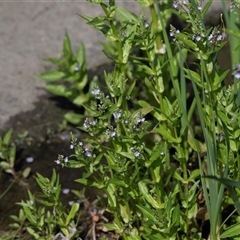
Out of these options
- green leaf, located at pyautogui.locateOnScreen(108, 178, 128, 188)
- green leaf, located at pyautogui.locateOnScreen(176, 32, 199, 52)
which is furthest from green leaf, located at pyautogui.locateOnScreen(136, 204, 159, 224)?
green leaf, located at pyautogui.locateOnScreen(176, 32, 199, 52)

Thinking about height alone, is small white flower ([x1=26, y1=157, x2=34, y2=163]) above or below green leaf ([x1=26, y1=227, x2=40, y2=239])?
below

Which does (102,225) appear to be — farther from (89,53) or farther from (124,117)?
(89,53)

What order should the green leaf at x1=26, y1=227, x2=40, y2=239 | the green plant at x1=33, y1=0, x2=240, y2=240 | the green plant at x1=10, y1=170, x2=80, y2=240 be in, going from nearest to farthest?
the green plant at x1=33, y1=0, x2=240, y2=240, the green plant at x1=10, y1=170, x2=80, y2=240, the green leaf at x1=26, y1=227, x2=40, y2=239

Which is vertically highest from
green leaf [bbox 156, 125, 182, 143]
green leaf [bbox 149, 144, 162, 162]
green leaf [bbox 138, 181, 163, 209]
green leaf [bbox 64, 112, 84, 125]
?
green leaf [bbox 149, 144, 162, 162]

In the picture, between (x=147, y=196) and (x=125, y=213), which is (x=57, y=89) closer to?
(x=125, y=213)

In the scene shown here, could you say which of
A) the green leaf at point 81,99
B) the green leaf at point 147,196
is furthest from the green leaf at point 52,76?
the green leaf at point 147,196

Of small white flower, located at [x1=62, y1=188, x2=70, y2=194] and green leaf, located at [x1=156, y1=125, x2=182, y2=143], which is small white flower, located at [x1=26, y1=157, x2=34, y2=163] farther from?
green leaf, located at [x1=156, y1=125, x2=182, y2=143]
